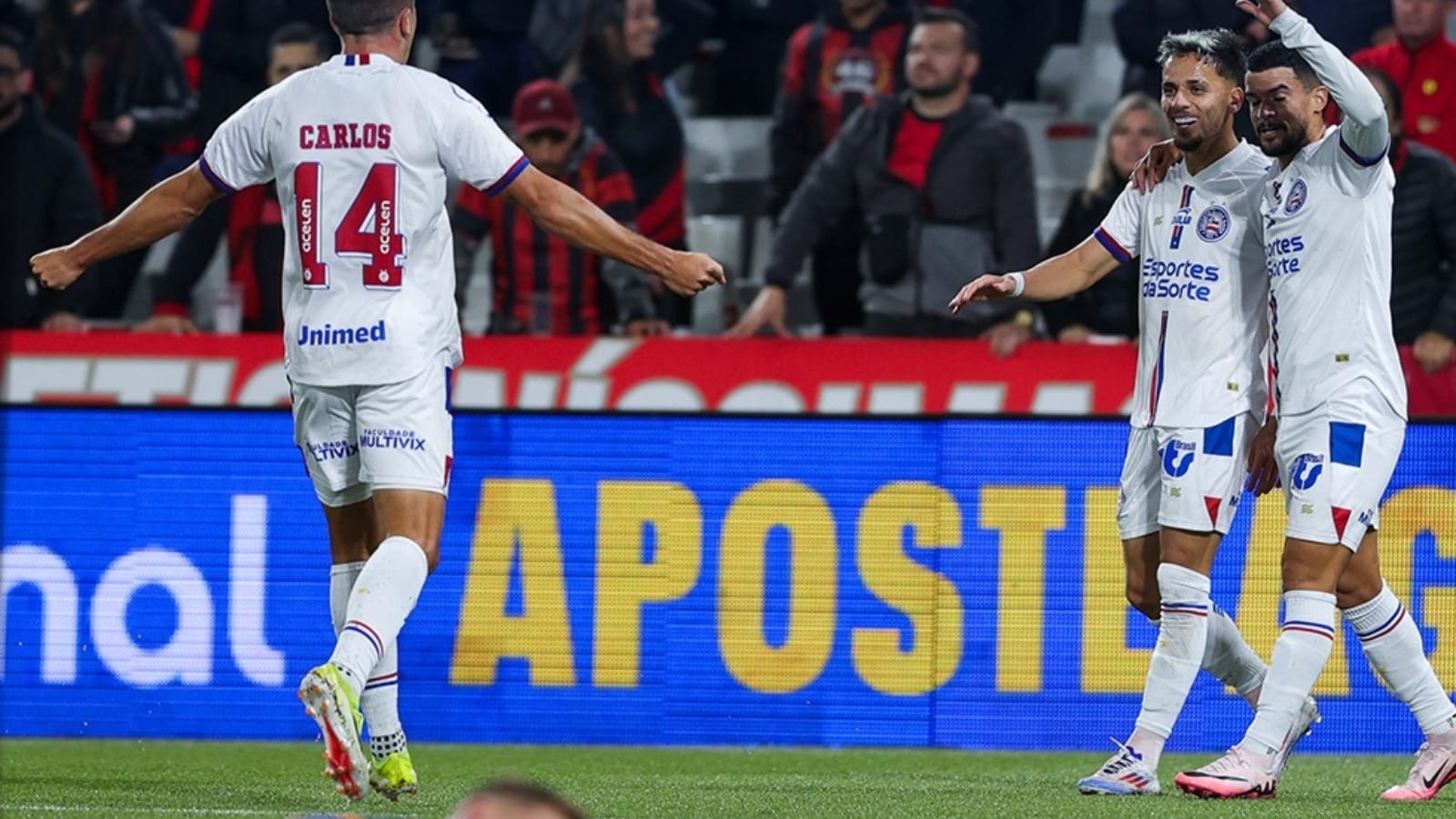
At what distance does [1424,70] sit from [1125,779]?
5.26 meters

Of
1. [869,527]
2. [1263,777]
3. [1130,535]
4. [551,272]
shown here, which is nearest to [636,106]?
[551,272]

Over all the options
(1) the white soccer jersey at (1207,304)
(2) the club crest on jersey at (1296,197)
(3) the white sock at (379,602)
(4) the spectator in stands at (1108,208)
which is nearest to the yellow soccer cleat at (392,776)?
(3) the white sock at (379,602)

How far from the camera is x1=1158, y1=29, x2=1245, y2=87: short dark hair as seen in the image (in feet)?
22.1

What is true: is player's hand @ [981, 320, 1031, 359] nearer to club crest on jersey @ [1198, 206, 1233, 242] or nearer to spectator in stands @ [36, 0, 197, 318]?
club crest on jersey @ [1198, 206, 1233, 242]

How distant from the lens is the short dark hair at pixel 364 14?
6.06 meters

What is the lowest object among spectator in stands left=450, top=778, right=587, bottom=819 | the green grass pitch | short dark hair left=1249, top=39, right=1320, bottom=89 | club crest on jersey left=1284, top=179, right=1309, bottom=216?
the green grass pitch

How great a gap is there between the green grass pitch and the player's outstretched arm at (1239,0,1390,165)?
1894mm

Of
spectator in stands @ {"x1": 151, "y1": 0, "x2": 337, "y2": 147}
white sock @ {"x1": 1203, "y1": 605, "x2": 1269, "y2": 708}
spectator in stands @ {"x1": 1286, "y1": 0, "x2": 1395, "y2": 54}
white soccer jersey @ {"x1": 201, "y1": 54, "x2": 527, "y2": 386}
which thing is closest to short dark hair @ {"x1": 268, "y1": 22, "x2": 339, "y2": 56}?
spectator in stands @ {"x1": 151, "y1": 0, "x2": 337, "y2": 147}

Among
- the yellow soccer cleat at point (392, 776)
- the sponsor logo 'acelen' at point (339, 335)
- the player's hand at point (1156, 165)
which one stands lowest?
the yellow soccer cleat at point (392, 776)

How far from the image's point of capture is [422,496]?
19.7 ft

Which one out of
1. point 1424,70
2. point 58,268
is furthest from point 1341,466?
point 1424,70

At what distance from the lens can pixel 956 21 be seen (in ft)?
34.3

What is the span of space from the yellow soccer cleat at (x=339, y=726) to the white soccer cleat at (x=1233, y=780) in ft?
8.10

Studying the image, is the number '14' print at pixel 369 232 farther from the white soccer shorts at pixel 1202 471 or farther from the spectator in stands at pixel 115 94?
the spectator in stands at pixel 115 94
